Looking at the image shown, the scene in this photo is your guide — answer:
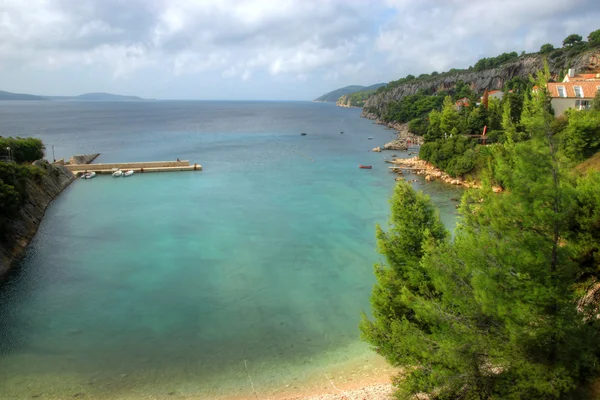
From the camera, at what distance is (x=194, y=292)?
66.1 feet

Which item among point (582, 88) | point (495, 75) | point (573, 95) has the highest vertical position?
point (495, 75)

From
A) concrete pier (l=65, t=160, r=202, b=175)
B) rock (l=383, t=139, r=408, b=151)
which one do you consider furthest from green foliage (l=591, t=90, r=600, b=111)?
concrete pier (l=65, t=160, r=202, b=175)

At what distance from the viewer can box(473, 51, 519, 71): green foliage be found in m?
109

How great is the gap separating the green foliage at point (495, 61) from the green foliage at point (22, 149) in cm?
10704

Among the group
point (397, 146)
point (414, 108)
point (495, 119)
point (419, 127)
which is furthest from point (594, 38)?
point (397, 146)

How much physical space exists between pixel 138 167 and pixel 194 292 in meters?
34.7

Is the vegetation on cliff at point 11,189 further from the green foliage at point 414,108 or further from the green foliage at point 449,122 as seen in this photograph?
the green foliage at point 414,108

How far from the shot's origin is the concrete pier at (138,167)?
48625 mm

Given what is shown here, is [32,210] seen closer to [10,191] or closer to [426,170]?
[10,191]

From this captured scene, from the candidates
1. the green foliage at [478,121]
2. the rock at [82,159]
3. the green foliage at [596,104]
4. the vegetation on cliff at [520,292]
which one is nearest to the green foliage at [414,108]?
the green foliage at [478,121]

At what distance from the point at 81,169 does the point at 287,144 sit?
36.1 m

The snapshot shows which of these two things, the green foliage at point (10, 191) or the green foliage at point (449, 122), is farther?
the green foliage at point (449, 122)

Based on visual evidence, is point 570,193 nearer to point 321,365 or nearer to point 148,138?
point 321,365

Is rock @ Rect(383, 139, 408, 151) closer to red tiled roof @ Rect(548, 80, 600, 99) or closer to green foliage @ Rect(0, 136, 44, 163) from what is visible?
red tiled roof @ Rect(548, 80, 600, 99)
